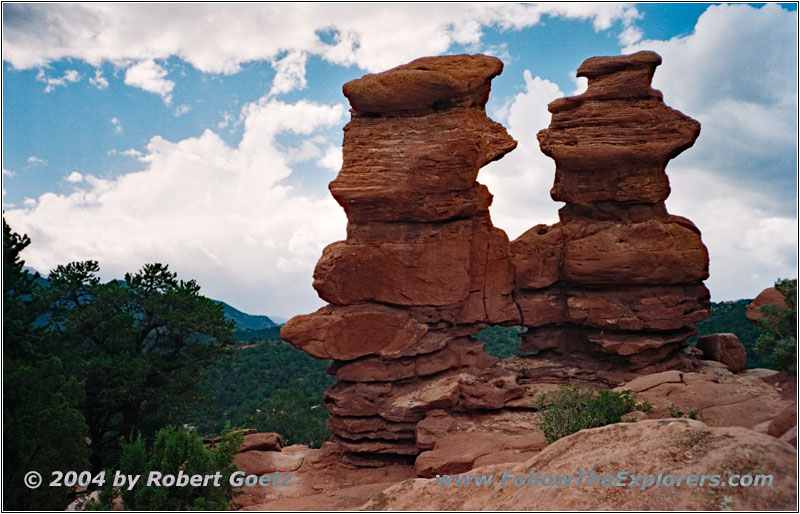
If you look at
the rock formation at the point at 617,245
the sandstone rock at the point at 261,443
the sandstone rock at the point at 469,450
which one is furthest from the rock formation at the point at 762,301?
the sandstone rock at the point at 261,443

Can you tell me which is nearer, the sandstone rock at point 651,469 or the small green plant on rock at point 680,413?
the sandstone rock at point 651,469

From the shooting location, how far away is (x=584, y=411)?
17.9 meters

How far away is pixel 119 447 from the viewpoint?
24344 millimetres

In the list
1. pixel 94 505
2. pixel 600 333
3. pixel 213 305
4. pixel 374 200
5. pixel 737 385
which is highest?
pixel 374 200

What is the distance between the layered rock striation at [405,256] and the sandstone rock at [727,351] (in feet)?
31.0

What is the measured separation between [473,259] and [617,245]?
5.84 meters

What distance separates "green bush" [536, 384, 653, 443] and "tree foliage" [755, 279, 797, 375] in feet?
13.2

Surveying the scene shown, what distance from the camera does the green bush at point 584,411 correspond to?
57.2ft

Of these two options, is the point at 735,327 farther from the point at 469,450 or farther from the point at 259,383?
the point at 259,383

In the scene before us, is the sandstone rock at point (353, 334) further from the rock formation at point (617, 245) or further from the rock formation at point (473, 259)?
the rock formation at point (617, 245)

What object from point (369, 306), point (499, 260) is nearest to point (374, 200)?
point (369, 306)

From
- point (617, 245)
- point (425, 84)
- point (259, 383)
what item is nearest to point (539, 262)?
point (617, 245)

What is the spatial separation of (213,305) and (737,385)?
2169 cm

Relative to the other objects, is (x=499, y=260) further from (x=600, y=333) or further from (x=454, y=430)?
(x=454, y=430)
